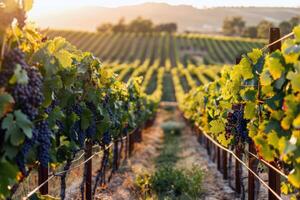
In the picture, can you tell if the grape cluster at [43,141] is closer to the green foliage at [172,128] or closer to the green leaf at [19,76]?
the green leaf at [19,76]

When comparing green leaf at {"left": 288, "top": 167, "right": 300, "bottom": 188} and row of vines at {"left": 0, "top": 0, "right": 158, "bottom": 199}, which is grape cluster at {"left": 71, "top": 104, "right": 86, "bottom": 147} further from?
green leaf at {"left": 288, "top": 167, "right": 300, "bottom": 188}

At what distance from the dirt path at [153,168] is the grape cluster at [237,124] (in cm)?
233

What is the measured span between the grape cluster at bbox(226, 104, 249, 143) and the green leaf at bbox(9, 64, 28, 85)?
14.5ft

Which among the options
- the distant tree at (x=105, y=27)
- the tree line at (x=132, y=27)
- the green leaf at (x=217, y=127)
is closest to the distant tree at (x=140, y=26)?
the tree line at (x=132, y=27)

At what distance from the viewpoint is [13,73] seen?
12.9ft

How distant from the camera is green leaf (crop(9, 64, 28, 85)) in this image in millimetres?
3729

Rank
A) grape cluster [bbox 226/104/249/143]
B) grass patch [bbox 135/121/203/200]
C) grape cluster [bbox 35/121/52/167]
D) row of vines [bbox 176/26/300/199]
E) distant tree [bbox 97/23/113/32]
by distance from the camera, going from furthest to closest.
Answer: distant tree [bbox 97/23/113/32], grass patch [bbox 135/121/203/200], grape cluster [bbox 226/104/249/143], grape cluster [bbox 35/121/52/167], row of vines [bbox 176/26/300/199]

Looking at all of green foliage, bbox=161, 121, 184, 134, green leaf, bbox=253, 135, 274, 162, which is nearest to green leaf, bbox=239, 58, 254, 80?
green leaf, bbox=253, 135, 274, 162

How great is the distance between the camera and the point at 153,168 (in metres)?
14.0

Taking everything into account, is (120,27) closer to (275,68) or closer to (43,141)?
(275,68)

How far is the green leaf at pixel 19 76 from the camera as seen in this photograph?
3729mm

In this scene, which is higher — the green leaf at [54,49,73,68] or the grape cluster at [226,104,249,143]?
the green leaf at [54,49,73,68]

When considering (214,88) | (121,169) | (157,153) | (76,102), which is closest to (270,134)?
(76,102)

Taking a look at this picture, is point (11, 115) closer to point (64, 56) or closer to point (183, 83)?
point (64, 56)
